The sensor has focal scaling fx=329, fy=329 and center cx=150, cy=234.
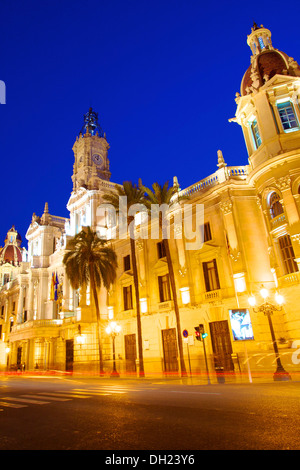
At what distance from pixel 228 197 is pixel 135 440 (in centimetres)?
2302

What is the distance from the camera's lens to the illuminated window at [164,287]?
102ft

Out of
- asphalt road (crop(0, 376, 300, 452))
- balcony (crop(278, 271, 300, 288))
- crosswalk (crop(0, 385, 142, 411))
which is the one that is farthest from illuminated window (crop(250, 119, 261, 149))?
asphalt road (crop(0, 376, 300, 452))

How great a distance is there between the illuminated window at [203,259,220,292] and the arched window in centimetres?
619

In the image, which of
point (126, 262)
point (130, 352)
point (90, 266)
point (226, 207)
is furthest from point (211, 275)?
point (90, 266)

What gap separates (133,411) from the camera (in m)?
7.87

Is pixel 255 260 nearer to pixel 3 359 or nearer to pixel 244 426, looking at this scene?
pixel 244 426

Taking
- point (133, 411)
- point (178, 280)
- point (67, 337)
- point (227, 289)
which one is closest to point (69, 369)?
point (67, 337)

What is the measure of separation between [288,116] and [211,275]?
13.9m

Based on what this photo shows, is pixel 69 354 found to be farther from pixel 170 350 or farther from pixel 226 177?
pixel 226 177

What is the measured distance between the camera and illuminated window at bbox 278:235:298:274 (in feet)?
73.5

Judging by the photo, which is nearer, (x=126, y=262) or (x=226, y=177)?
(x=226, y=177)

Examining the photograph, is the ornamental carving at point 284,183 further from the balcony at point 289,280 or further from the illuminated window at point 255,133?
the balcony at point 289,280

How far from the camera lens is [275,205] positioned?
953 inches
